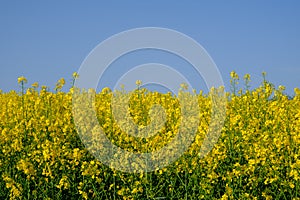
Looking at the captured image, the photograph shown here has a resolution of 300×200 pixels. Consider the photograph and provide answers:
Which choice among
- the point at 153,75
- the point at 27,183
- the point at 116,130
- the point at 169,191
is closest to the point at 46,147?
the point at 27,183

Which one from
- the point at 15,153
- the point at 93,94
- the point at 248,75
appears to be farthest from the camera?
the point at 93,94

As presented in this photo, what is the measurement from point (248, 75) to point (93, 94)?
2.24m

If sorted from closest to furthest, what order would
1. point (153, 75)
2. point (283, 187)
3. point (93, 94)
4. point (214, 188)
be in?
1. point (283, 187)
2. point (214, 188)
3. point (153, 75)
4. point (93, 94)

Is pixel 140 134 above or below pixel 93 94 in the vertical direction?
below

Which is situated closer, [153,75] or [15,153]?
[15,153]

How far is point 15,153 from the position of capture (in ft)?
18.9

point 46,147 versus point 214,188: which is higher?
point 46,147

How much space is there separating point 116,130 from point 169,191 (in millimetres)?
989

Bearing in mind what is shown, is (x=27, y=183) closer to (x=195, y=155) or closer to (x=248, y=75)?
(x=195, y=155)

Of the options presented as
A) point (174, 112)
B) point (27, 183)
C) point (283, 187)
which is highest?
point (174, 112)

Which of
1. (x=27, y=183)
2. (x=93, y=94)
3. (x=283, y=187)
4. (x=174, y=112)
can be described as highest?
(x=93, y=94)

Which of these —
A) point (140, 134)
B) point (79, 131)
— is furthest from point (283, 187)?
point (79, 131)

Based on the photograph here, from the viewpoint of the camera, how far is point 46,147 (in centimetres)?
522

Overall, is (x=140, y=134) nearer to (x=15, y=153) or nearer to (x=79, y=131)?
(x=79, y=131)
